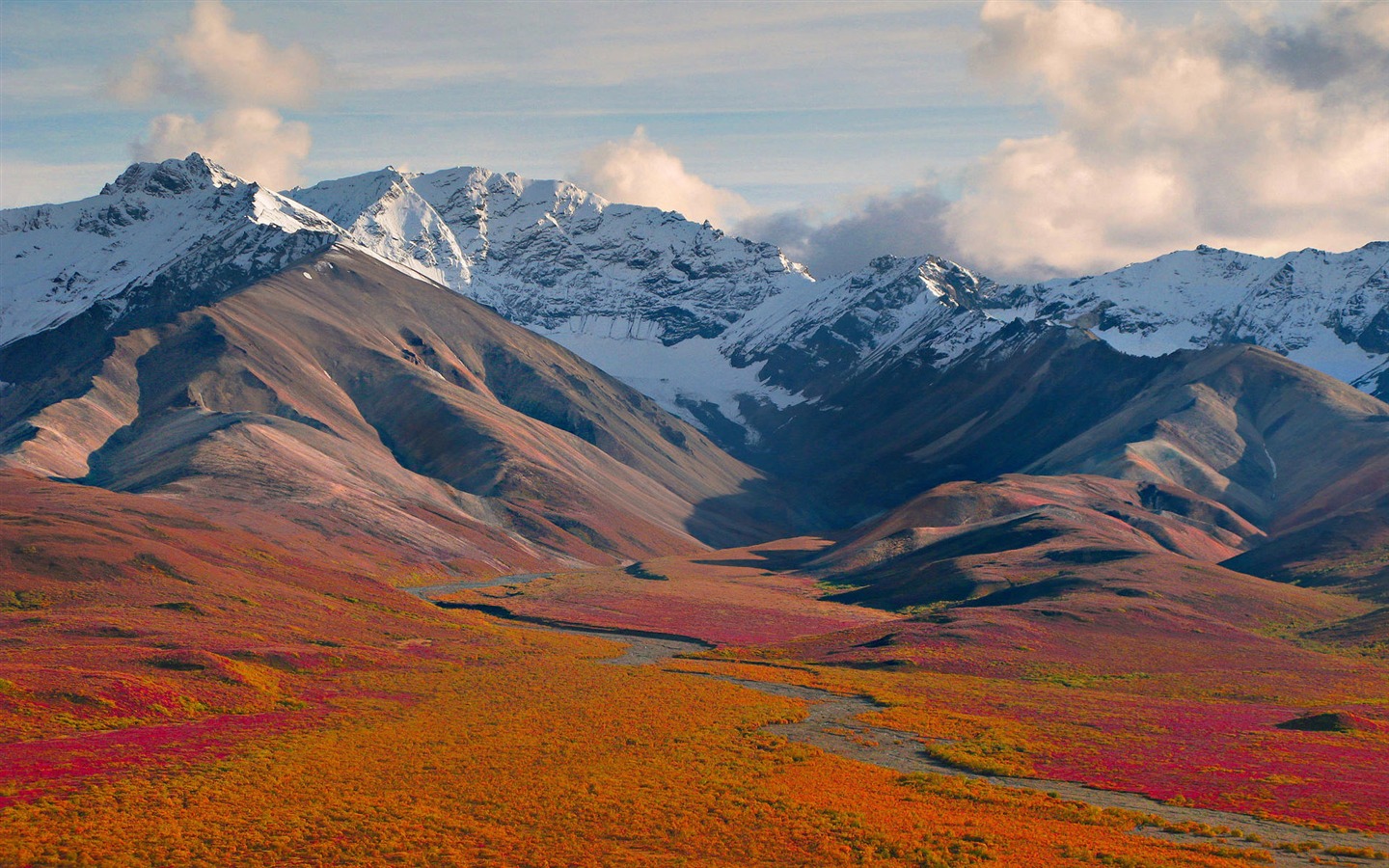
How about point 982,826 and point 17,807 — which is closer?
point 17,807

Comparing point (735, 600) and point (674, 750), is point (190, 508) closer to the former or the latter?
point (735, 600)

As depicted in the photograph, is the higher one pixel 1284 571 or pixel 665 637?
pixel 1284 571

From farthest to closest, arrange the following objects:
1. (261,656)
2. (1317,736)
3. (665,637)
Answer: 1. (665,637)
2. (261,656)
3. (1317,736)

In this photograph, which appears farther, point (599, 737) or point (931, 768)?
point (599, 737)

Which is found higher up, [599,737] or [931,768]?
[931,768]

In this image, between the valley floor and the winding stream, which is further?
the winding stream

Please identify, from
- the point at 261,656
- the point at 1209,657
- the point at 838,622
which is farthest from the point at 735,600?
the point at 261,656

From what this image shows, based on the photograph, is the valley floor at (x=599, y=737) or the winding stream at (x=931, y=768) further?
the winding stream at (x=931, y=768)

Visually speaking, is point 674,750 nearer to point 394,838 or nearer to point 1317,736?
point 394,838

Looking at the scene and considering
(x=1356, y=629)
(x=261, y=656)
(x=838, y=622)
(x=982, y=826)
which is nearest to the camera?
(x=982, y=826)
